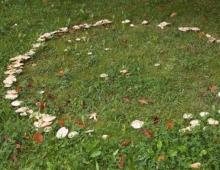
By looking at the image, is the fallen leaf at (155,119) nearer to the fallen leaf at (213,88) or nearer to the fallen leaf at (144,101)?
the fallen leaf at (144,101)

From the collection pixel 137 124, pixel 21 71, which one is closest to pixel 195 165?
pixel 137 124

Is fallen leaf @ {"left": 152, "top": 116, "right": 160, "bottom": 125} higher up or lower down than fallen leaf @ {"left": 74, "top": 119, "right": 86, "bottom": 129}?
lower down

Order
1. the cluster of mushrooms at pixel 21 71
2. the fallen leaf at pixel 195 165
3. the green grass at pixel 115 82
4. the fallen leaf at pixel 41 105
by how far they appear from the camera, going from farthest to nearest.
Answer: the fallen leaf at pixel 41 105
the cluster of mushrooms at pixel 21 71
the green grass at pixel 115 82
the fallen leaf at pixel 195 165

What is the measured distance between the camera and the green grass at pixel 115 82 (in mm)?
6316

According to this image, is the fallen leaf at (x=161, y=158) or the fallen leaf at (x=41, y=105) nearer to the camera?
the fallen leaf at (x=161, y=158)

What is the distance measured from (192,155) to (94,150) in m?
1.27

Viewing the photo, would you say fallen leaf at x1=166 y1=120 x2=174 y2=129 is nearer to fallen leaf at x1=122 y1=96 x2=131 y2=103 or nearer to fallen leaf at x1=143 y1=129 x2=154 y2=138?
fallen leaf at x1=143 y1=129 x2=154 y2=138

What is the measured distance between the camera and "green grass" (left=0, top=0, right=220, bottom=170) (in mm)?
6316

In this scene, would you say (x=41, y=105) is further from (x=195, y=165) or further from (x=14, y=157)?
(x=195, y=165)

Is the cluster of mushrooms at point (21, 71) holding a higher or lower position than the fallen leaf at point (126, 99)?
higher

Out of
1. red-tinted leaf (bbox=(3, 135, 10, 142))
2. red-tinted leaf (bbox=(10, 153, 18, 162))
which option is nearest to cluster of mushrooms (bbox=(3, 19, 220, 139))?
red-tinted leaf (bbox=(3, 135, 10, 142))

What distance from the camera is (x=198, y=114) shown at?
7023mm

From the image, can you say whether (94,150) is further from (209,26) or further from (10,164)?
(209,26)

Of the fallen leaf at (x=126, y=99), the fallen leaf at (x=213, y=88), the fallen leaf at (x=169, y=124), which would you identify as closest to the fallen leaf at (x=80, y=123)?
the fallen leaf at (x=126, y=99)
